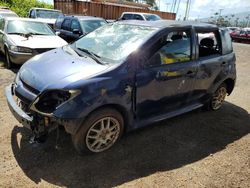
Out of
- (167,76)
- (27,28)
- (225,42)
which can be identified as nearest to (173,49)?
(167,76)

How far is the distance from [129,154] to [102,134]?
19.4 inches

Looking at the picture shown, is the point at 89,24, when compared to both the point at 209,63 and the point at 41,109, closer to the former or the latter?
the point at 209,63

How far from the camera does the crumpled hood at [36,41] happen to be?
23.8 ft

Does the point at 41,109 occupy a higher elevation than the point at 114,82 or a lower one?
lower

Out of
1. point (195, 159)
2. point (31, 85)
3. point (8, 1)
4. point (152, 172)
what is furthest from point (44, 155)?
point (8, 1)

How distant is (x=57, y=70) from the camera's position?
3531mm

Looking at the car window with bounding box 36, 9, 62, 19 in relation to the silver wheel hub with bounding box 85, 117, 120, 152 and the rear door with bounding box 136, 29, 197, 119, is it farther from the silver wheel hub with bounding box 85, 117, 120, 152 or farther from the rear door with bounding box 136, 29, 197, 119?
the silver wheel hub with bounding box 85, 117, 120, 152

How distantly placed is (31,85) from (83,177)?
133 centimetres

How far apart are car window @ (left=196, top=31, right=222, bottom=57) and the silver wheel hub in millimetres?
2275

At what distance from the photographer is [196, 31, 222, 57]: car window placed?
4.94m

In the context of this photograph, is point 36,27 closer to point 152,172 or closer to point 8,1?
point 152,172

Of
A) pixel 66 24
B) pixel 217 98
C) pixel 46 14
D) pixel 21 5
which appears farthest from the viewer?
pixel 21 5

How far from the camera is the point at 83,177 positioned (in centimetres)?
317

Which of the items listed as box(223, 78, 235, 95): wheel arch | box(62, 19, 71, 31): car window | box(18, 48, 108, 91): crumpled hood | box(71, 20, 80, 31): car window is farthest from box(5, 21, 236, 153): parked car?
box(62, 19, 71, 31): car window
